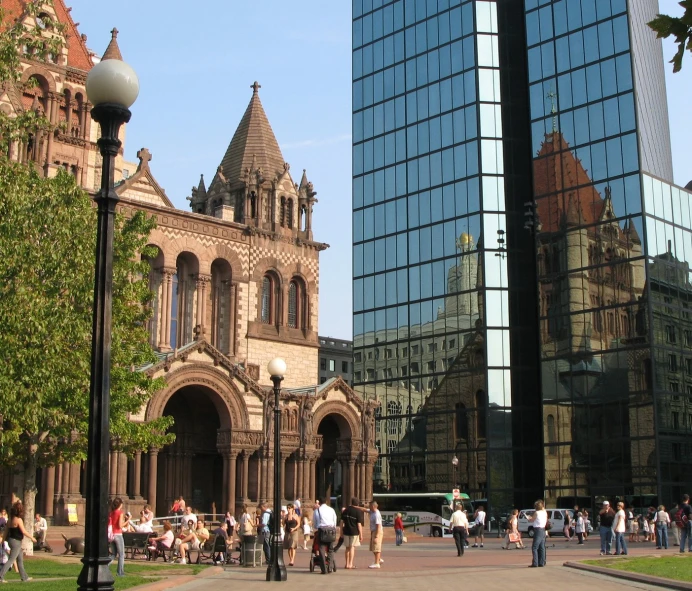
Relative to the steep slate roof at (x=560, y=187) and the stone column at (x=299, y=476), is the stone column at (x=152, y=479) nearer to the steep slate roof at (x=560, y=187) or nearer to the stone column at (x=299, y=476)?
the stone column at (x=299, y=476)

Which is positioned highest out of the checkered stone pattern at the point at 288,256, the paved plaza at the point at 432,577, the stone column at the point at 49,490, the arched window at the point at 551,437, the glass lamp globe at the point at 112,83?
the checkered stone pattern at the point at 288,256

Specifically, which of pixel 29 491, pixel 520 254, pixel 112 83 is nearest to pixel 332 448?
pixel 520 254

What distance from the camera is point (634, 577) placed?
2083 cm

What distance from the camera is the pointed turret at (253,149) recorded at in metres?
61.8

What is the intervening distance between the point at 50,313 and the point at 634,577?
52.9 feet

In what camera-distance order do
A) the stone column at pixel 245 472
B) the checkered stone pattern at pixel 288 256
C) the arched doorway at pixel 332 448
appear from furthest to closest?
1. the checkered stone pattern at pixel 288 256
2. the arched doorway at pixel 332 448
3. the stone column at pixel 245 472

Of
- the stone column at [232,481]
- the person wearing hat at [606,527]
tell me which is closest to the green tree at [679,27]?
the person wearing hat at [606,527]

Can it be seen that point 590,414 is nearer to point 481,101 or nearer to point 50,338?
point 481,101

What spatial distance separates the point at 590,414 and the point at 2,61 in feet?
161

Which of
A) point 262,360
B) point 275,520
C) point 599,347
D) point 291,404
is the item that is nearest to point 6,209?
point 275,520

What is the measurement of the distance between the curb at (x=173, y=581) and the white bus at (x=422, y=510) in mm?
34811

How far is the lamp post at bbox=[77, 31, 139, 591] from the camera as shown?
10.0m

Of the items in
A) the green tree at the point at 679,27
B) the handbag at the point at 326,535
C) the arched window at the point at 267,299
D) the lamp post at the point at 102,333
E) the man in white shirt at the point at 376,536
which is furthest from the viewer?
the arched window at the point at 267,299

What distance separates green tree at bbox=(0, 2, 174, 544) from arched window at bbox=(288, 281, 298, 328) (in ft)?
88.2
